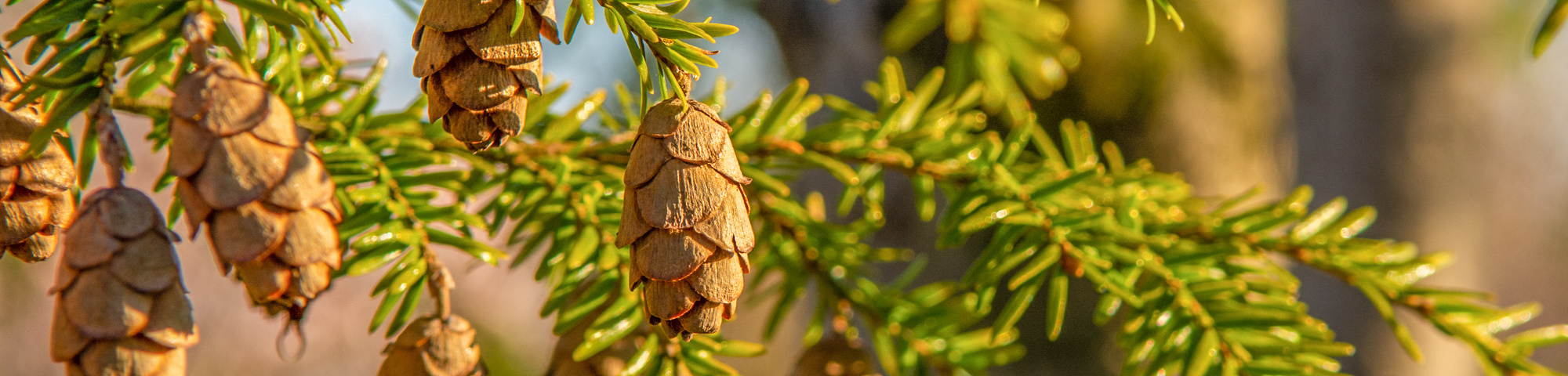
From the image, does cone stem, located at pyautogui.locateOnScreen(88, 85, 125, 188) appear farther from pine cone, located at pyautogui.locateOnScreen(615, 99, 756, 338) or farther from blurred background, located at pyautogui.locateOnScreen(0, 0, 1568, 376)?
blurred background, located at pyautogui.locateOnScreen(0, 0, 1568, 376)

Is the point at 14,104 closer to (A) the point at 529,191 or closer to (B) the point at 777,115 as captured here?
(A) the point at 529,191

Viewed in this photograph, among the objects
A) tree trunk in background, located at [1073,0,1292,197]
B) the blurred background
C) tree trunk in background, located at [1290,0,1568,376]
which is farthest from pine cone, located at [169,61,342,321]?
tree trunk in background, located at [1290,0,1568,376]

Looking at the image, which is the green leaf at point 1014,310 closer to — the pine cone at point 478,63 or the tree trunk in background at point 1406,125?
the pine cone at point 478,63

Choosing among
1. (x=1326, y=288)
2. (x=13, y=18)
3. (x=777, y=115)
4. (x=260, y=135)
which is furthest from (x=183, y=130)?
(x=13, y=18)

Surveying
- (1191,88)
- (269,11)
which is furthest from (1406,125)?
(269,11)

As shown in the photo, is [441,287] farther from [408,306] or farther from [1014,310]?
[1014,310]

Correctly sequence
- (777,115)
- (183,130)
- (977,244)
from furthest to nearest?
(977,244), (777,115), (183,130)
